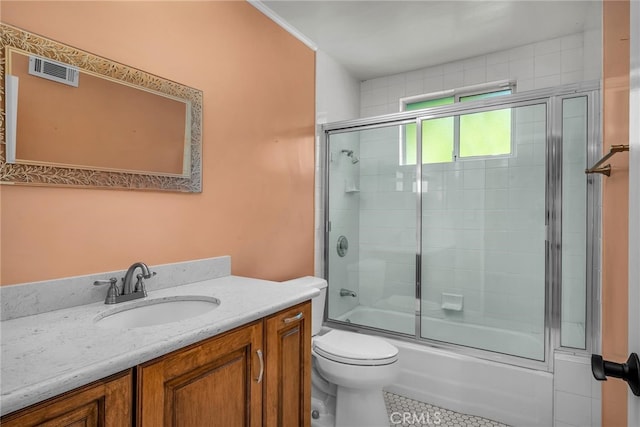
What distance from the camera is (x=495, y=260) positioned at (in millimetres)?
2424

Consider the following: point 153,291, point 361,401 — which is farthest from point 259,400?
point 361,401

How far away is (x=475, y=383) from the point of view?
2076 millimetres

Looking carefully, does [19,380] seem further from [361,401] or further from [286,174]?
[286,174]

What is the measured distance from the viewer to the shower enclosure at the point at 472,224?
195 centimetres

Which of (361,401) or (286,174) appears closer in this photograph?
(361,401)

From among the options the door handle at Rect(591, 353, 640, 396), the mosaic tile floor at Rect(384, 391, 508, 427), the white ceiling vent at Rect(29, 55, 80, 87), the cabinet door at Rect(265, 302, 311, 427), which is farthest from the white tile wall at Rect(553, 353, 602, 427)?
the white ceiling vent at Rect(29, 55, 80, 87)

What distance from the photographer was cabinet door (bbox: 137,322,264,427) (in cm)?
84

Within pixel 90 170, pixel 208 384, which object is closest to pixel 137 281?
pixel 90 170

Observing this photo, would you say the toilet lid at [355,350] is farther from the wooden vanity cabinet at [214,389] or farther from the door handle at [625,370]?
the door handle at [625,370]

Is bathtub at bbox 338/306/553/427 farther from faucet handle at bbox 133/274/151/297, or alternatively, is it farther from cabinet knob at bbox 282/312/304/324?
faucet handle at bbox 133/274/151/297

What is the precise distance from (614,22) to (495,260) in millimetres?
1766

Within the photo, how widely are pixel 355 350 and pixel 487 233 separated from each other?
4.33 ft

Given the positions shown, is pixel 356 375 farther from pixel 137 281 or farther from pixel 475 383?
pixel 137 281

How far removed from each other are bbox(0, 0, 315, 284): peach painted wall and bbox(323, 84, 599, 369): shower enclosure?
0.53 meters
